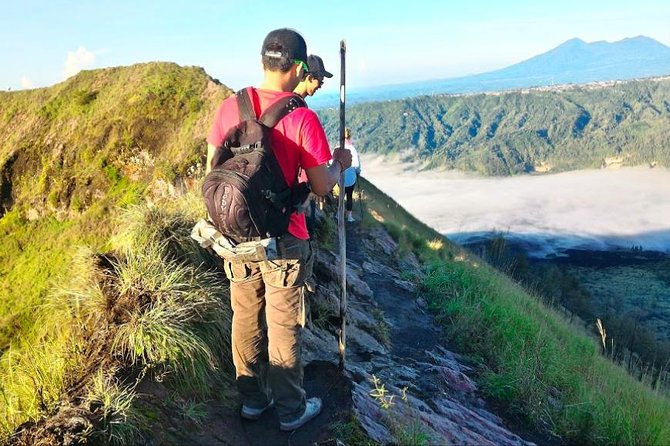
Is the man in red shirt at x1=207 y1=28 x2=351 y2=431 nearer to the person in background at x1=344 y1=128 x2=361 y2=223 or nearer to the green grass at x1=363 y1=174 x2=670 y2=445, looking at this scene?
the green grass at x1=363 y1=174 x2=670 y2=445

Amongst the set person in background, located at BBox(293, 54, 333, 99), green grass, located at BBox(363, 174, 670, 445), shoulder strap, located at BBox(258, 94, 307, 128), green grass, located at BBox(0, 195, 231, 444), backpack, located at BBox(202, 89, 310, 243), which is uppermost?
person in background, located at BBox(293, 54, 333, 99)

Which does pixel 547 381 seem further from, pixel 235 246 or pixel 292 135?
pixel 292 135

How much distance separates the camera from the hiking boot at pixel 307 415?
3.93 metres

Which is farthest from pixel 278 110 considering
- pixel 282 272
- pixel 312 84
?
pixel 312 84

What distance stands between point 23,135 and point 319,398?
691 inches

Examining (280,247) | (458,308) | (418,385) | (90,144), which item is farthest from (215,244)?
(90,144)

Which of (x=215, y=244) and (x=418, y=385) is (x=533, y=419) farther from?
(x=215, y=244)

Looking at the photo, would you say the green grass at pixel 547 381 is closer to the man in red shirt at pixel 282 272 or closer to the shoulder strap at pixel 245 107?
the man in red shirt at pixel 282 272

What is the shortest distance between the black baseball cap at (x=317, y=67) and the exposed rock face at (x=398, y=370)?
2.74 meters

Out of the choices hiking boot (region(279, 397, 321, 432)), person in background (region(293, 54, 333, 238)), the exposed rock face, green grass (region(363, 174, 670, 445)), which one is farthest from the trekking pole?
green grass (region(363, 174, 670, 445))

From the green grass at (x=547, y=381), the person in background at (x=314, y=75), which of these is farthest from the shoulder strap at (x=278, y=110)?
the green grass at (x=547, y=381)

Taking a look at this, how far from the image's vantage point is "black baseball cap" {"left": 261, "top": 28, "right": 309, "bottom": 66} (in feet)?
11.3

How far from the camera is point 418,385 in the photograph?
5.86 meters

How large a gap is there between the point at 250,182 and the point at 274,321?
111cm
